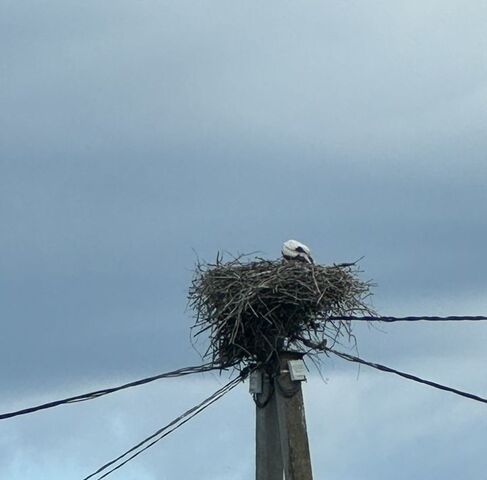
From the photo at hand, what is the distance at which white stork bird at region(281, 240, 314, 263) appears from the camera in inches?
400

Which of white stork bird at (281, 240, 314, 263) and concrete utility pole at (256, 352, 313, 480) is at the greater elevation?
white stork bird at (281, 240, 314, 263)

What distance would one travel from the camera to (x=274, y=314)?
9.46 metres

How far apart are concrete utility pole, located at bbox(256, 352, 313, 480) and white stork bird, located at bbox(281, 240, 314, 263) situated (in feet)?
3.09

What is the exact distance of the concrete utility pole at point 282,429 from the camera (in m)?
8.96

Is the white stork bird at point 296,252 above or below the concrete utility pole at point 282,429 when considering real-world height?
above

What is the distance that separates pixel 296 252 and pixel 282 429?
68.1 inches

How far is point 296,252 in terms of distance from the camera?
33.7 feet

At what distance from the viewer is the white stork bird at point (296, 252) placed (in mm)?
10152

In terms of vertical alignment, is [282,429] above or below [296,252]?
below

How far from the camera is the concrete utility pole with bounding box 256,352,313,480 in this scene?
8.96 m

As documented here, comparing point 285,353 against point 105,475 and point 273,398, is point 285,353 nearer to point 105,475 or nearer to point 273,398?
point 273,398

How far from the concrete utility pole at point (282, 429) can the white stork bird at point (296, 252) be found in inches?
37.1

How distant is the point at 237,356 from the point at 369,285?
129 cm

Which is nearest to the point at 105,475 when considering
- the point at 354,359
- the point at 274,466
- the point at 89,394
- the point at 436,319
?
the point at 89,394
